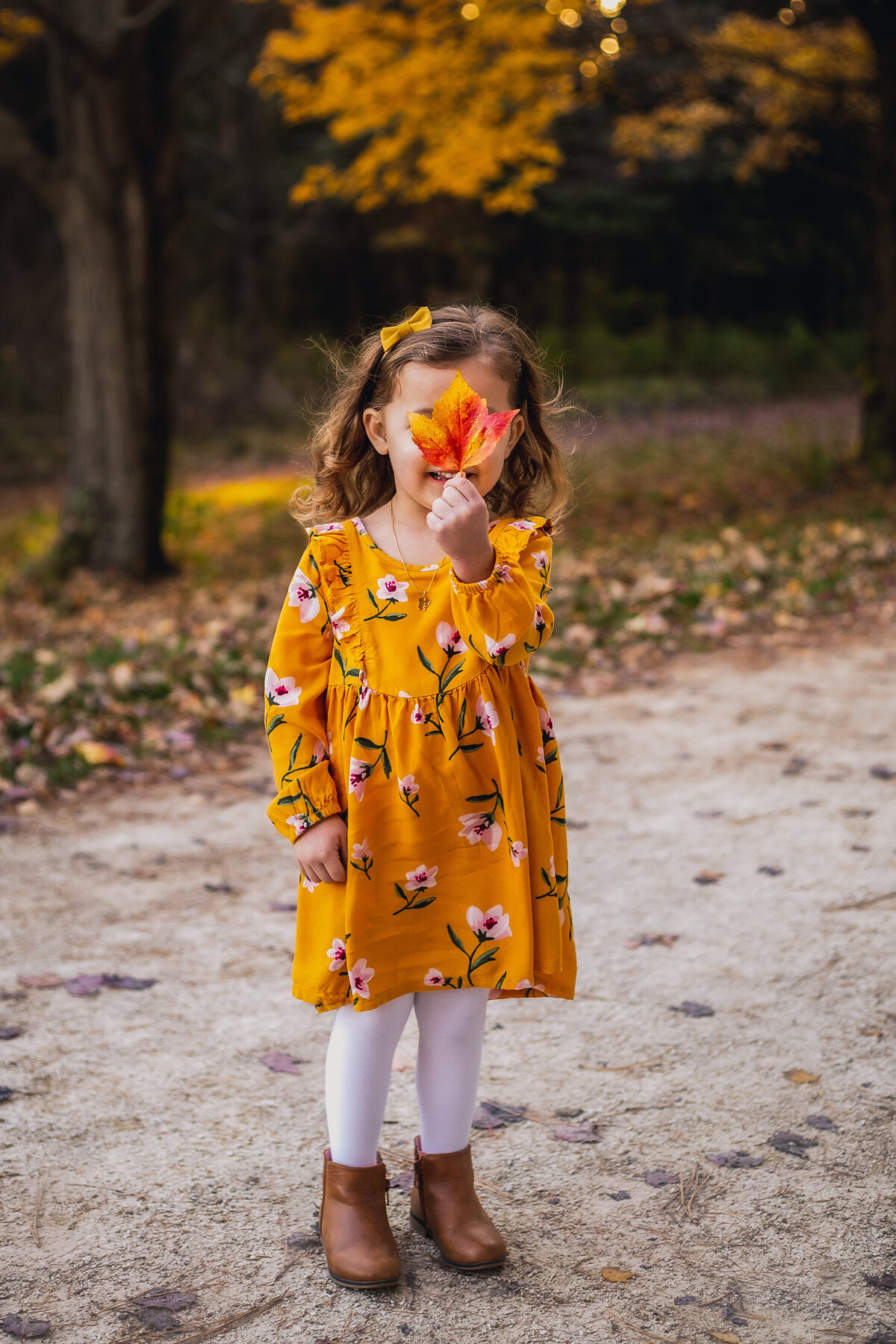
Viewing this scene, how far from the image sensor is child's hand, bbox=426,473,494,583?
1614mm

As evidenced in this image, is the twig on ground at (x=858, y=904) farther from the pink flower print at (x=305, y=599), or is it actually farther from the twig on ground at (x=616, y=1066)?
the pink flower print at (x=305, y=599)

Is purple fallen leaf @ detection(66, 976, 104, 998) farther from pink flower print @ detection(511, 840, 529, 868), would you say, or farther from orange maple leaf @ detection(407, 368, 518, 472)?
orange maple leaf @ detection(407, 368, 518, 472)

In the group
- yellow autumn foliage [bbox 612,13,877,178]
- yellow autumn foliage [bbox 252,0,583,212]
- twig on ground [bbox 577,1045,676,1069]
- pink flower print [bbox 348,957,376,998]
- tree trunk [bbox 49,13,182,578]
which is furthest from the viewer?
yellow autumn foliage [bbox 612,13,877,178]

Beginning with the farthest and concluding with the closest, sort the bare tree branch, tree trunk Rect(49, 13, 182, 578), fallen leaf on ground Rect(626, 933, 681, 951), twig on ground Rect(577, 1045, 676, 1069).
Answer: tree trunk Rect(49, 13, 182, 578) → the bare tree branch → fallen leaf on ground Rect(626, 933, 681, 951) → twig on ground Rect(577, 1045, 676, 1069)

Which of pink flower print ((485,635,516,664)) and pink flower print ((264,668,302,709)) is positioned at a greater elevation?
pink flower print ((485,635,516,664))

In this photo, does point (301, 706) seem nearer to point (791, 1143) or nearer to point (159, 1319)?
point (159, 1319)

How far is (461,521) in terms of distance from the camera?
1.61m

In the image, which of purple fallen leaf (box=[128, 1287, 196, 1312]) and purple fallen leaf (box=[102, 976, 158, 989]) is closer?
purple fallen leaf (box=[128, 1287, 196, 1312])

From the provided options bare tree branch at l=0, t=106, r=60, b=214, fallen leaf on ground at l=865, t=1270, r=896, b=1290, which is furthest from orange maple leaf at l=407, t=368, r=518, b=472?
bare tree branch at l=0, t=106, r=60, b=214

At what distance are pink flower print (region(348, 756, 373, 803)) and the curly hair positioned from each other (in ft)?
1.65

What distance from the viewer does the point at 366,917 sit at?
176 centimetres

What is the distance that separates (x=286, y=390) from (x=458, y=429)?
2055cm

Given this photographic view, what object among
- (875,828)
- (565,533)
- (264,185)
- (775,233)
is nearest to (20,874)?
(875,828)

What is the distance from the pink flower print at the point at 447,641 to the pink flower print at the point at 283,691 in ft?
0.76
